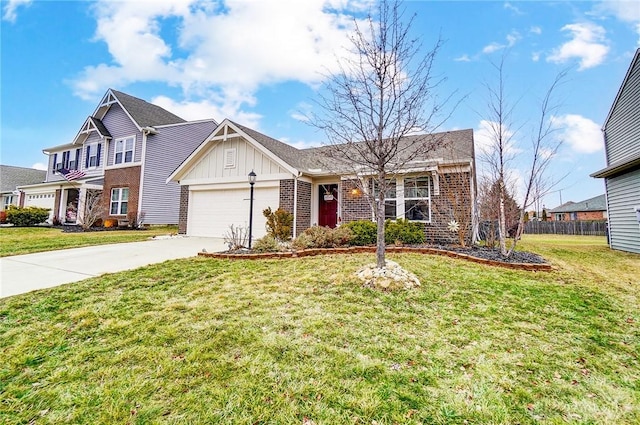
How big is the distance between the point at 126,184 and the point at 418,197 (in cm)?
1819

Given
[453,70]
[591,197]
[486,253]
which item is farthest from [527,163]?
[591,197]

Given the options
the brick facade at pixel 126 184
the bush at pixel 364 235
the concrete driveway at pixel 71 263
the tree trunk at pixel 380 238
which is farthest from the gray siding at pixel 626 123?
the brick facade at pixel 126 184

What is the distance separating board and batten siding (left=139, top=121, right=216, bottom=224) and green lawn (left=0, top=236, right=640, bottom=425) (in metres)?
15.4

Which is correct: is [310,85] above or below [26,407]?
above

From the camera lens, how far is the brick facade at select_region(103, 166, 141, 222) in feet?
60.6

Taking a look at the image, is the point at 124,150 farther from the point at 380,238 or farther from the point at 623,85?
the point at 623,85

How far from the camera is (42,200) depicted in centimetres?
A: 2238

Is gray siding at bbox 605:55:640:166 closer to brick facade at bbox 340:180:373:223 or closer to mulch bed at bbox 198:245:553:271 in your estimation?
mulch bed at bbox 198:245:553:271

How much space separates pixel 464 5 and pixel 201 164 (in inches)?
464

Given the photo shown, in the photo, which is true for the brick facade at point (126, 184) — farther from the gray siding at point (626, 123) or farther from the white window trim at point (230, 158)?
the gray siding at point (626, 123)

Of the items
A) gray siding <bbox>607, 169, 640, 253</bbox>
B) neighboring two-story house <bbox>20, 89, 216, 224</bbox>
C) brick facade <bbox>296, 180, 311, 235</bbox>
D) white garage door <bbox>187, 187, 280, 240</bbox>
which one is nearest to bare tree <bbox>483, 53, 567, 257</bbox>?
gray siding <bbox>607, 169, 640, 253</bbox>

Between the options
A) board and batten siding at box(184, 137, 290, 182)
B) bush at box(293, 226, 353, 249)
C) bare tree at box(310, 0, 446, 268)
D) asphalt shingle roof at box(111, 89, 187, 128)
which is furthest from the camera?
asphalt shingle roof at box(111, 89, 187, 128)

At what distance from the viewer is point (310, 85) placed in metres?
6.82

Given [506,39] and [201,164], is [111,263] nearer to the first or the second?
[201,164]
